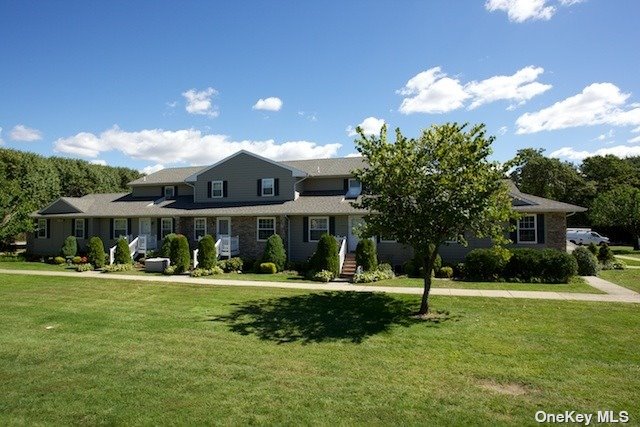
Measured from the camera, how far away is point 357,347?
873cm

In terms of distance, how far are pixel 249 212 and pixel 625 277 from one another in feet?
63.5

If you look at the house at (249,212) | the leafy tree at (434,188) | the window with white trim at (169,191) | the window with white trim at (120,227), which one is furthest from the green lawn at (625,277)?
the window with white trim at (120,227)

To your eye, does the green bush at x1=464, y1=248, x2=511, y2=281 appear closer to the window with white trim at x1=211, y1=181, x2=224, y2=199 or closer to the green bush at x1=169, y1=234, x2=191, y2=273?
the green bush at x1=169, y1=234, x2=191, y2=273

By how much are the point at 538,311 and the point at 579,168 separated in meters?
56.6

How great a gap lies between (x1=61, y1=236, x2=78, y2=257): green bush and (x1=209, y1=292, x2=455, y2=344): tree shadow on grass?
1947 centimetres

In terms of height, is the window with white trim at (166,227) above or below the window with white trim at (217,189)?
below

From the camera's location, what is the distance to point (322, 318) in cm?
1123

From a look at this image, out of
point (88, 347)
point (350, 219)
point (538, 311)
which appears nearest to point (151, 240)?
point (350, 219)

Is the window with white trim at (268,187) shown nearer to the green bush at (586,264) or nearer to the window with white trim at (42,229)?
the green bush at (586,264)

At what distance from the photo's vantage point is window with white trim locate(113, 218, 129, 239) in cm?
2680

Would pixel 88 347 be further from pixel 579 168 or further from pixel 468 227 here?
pixel 579 168

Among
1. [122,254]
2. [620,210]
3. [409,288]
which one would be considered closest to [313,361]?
[409,288]

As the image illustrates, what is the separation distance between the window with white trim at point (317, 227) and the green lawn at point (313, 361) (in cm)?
952

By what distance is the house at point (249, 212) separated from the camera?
20656mm
